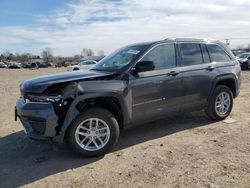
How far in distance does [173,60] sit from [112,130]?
1.95 m

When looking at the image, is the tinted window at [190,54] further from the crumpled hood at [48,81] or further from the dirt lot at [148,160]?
the crumpled hood at [48,81]

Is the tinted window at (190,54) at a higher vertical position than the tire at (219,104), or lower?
higher

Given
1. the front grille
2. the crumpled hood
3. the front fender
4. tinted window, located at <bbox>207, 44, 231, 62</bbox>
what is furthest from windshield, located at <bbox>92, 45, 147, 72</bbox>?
tinted window, located at <bbox>207, 44, 231, 62</bbox>

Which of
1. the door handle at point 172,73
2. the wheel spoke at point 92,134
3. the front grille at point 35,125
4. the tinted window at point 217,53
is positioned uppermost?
the tinted window at point 217,53

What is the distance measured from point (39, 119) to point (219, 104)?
407 centimetres

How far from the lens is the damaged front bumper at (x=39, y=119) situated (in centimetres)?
503

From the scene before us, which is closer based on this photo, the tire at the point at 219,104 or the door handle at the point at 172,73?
the door handle at the point at 172,73

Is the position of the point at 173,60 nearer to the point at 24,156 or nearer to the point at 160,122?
the point at 160,122

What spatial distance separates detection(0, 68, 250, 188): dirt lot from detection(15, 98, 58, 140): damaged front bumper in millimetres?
479

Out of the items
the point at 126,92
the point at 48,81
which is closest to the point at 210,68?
the point at 126,92

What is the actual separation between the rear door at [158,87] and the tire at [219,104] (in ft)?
3.38

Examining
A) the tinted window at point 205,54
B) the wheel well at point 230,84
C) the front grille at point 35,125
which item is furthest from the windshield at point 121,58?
the wheel well at point 230,84

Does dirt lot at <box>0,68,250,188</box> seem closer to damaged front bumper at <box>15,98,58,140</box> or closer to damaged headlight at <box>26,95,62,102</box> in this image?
damaged front bumper at <box>15,98,58,140</box>

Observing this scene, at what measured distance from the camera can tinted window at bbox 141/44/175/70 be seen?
618 centimetres
